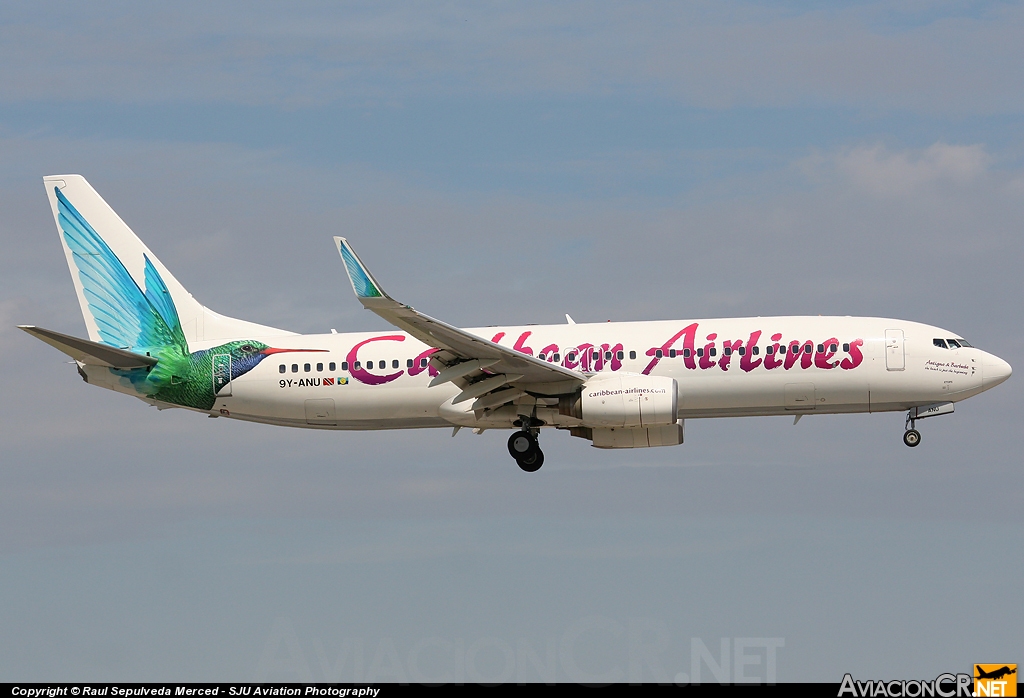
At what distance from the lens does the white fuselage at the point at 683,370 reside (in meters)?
41.9

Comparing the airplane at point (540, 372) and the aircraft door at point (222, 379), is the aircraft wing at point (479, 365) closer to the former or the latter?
the airplane at point (540, 372)

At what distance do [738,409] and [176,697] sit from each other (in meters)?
20.7

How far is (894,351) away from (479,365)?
43.1 ft

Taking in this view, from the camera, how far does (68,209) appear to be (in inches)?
1907

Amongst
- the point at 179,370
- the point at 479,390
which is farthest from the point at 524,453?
the point at 179,370

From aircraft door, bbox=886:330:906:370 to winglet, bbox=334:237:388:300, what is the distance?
1653cm

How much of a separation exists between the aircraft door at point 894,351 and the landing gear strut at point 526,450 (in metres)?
11.4

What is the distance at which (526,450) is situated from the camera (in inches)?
1698

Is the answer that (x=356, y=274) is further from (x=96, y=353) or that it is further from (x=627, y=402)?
(x=96, y=353)

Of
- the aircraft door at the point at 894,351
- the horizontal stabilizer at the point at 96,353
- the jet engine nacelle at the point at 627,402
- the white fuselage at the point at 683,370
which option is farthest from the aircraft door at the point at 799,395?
the horizontal stabilizer at the point at 96,353

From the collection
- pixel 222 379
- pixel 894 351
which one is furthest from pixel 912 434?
pixel 222 379

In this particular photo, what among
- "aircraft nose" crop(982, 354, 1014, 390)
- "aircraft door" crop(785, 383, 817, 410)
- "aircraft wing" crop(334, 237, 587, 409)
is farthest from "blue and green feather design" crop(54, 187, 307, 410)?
"aircraft nose" crop(982, 354, 1014, 390)

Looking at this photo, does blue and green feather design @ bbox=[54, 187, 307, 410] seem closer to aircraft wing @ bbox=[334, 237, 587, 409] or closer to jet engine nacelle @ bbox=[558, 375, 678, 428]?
aircraft wing @ bbox=[334, 237, 587, 409]

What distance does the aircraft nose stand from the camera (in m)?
42.5
